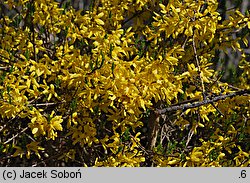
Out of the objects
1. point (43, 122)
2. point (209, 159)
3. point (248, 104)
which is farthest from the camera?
point (248, 104)

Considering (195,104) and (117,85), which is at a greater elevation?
(117,85)

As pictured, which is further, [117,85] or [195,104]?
[195,104]

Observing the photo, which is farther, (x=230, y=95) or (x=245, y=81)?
(x=245, y=81)

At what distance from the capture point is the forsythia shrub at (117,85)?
9.67 ft

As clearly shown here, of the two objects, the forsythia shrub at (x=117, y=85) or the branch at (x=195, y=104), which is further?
the branch at (x=195, y=104)

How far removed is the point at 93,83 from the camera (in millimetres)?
2963

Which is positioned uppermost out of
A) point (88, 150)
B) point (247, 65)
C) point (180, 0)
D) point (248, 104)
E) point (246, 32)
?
point (180, 0)

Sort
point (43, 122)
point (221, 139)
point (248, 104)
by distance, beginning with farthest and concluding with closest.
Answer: point (248, 104) → point (221, 139) → point (43, 122)

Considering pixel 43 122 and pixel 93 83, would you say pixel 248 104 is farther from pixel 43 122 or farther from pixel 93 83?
pixel 43 122

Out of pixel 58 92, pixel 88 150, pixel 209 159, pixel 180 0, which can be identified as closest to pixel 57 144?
pixel 88 150

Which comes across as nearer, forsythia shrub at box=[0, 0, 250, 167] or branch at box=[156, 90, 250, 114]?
forsythia shrub at box=[0, 0, 250, 167]

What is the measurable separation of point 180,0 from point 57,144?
4.11 ft

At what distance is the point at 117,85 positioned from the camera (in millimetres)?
2908

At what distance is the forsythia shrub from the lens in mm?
2947
